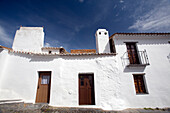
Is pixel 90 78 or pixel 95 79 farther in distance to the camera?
pixel 90 78

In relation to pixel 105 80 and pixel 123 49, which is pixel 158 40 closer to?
pixel 123 49

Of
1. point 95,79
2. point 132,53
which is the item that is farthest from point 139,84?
point 95,79

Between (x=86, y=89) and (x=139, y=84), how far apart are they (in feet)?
13.3

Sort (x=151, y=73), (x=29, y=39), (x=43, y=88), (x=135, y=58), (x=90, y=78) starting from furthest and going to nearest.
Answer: (x=29, y=39)
(x=135, y=58)
(x=151, y=73)
(x=90, y=78)
(x=43, y=88)

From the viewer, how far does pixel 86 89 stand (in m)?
5.45

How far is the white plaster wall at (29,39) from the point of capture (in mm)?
8047

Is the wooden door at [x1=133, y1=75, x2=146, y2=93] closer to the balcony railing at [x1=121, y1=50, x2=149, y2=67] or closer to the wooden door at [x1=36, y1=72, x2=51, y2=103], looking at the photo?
the balcony railing at [x1=121, y1=50, x2=149, y2=67]

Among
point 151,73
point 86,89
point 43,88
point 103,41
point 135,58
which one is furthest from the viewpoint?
point 103,41

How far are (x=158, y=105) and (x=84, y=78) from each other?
17.9ft

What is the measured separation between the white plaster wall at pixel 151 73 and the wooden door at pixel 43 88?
17.0ft

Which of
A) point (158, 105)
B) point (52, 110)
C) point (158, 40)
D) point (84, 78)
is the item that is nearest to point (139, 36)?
point (158, 40)

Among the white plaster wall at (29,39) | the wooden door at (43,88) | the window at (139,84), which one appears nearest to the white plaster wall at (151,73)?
the window at (139,84)

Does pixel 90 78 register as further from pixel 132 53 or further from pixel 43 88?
pixel 132 53

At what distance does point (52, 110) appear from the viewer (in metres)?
4.38
